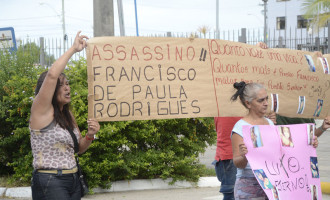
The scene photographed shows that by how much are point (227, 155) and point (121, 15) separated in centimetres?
672

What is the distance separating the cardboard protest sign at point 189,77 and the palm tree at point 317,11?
19.5 meters

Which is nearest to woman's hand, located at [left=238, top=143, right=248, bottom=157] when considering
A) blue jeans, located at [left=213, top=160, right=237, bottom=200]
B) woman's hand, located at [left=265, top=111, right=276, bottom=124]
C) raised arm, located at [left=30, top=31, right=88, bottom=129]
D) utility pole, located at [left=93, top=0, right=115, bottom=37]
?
woman's hand, located at [left=265, top=111, right=276, bottom=124]

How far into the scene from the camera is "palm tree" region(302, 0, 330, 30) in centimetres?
2379

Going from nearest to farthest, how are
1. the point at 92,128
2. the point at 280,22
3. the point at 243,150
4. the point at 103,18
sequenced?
the point at 243,150 → the point at 92,128 → the point at 103,18 → the point at 280,22

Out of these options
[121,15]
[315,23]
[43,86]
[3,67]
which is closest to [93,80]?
[43,86]

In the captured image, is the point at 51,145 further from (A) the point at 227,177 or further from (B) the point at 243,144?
(A) the point at 227,177

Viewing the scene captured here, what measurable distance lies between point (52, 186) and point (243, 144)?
4.81ft

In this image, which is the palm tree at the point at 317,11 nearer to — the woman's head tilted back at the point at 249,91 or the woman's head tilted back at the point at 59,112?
the woman's head tilted back at the point at 249,91

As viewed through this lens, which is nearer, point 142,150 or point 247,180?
point 247,180

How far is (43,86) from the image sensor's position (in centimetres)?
379

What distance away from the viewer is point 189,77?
15.6 ft

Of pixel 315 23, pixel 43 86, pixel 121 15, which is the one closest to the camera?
pixel 43 86

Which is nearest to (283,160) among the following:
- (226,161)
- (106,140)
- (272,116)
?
(272,116)

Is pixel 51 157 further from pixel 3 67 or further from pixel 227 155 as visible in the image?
pixel 3 67
